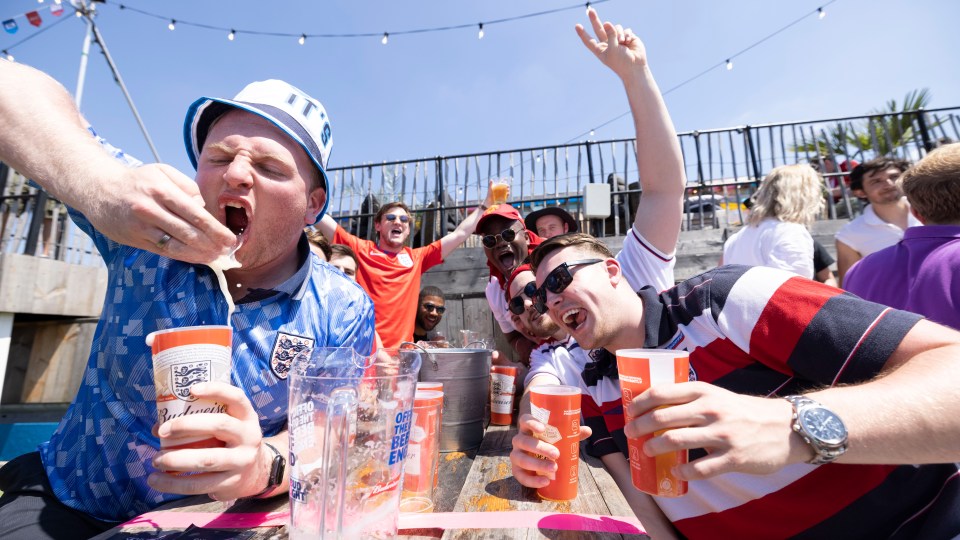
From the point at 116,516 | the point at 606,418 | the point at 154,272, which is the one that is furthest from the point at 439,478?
the point at 154,272

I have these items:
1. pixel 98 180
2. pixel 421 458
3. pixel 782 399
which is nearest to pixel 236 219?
pixel 98 180

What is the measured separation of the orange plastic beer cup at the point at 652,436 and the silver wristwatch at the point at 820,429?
0.25m

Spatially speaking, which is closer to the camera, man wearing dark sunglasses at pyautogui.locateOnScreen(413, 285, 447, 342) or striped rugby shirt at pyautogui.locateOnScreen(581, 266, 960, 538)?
striped rugby shirt at pyautogui.locateOnScreen(581, 266, 960, 538)

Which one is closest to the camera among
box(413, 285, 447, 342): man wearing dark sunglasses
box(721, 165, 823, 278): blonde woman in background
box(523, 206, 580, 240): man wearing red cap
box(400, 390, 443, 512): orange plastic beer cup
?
box(400, 390, 443, 512): orange plastic beer cup

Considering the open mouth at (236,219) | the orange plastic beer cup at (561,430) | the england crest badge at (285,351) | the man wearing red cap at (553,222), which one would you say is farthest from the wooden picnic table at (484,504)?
the man wearing red cap at (553,222)

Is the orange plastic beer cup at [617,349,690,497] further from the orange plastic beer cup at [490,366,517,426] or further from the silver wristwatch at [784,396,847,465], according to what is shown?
the orange plastic beer cup at [490,366,517,426]

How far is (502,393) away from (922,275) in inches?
82.9

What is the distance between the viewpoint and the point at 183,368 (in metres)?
0.94

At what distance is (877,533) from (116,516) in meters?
2.47

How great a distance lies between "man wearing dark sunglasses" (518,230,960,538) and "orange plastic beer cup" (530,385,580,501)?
10 cm

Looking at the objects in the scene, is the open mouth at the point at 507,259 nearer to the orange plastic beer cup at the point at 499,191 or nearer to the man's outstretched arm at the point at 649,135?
the orange plastic beer cup at the point at 499,191

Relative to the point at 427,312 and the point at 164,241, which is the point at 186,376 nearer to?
the point at 164,241

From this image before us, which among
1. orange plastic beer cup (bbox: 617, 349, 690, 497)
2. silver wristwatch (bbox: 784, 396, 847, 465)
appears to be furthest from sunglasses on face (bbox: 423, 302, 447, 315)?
silver wristwatch (bbox: 784, 396, 847, 465)

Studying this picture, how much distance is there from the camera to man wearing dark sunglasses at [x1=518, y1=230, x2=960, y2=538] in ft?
3.05
